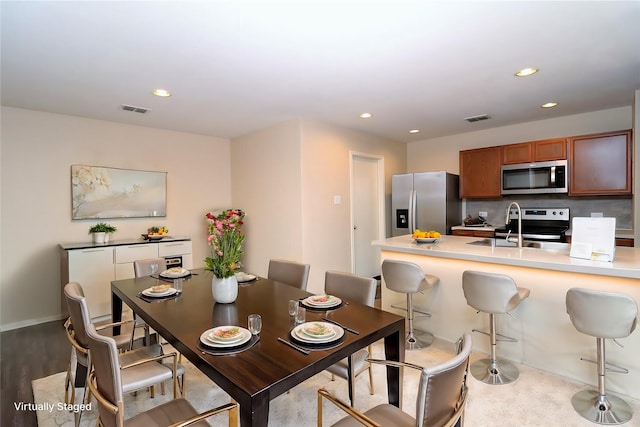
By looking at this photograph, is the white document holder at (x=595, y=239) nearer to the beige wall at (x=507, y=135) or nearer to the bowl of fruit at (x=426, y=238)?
the bowl of fruit at (x=426, y=238)

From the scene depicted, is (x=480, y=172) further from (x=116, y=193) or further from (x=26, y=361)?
(x=26, y=361)

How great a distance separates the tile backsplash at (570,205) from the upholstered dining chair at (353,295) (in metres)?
3.78

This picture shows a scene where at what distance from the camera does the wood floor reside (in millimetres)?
2098

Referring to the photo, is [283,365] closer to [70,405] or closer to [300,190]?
[70,405]

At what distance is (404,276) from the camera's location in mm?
2779

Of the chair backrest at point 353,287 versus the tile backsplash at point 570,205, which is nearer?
the chair backrest at point 353,287

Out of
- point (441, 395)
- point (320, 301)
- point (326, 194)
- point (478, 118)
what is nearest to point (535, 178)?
point (478, 118)

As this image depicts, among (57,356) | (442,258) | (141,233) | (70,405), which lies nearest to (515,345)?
(442,258)

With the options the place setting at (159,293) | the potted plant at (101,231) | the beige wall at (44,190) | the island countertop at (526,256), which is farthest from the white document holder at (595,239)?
the beige wall at (44,190)

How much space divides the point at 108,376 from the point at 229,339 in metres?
0.48

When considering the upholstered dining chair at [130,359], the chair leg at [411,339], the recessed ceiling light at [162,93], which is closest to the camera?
the upholstered dining chair at [130,359]

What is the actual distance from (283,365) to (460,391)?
2.29 feet

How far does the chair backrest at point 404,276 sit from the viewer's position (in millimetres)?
2727

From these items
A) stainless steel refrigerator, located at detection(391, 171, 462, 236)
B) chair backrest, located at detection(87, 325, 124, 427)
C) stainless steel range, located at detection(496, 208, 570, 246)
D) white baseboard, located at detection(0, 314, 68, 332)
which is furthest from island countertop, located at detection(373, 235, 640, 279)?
white baseboard, located at detection(0, 314, 68, 332)
